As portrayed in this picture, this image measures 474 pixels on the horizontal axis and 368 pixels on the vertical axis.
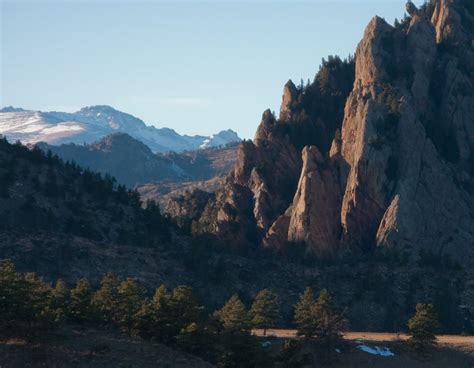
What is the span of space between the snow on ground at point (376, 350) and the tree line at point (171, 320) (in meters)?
2.67

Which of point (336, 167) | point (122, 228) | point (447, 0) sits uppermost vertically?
point (447, 0)

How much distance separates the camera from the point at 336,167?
478 feet

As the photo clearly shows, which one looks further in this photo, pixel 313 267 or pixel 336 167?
pixel 336 167

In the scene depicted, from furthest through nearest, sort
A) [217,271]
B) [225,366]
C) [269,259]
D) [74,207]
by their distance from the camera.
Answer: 1. [74,207]
2. [269,259]
3. [217,271]
4. [225,366]

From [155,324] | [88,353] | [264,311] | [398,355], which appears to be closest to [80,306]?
[155,324]

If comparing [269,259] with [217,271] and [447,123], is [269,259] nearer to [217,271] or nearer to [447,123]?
[217,271]

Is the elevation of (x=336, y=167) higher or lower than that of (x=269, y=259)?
higher

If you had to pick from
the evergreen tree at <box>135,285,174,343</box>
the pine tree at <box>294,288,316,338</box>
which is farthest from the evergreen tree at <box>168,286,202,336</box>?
the pine tree at <box>294,288,316,338</box>

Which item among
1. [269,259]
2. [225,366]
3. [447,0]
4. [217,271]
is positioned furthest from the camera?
[447,0]

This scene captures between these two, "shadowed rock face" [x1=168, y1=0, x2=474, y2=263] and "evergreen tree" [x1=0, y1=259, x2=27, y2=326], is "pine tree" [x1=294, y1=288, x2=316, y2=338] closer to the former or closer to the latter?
"evergreen tree" [x1=0, y1=259, x2=27, y2=326]

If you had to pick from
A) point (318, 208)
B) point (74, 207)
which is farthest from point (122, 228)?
point (318, 208)

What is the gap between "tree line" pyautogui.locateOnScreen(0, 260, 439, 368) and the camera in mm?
78000

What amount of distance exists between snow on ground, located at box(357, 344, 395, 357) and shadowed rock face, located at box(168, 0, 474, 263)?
3861 cm

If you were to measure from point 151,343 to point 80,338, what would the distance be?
6376 mm
